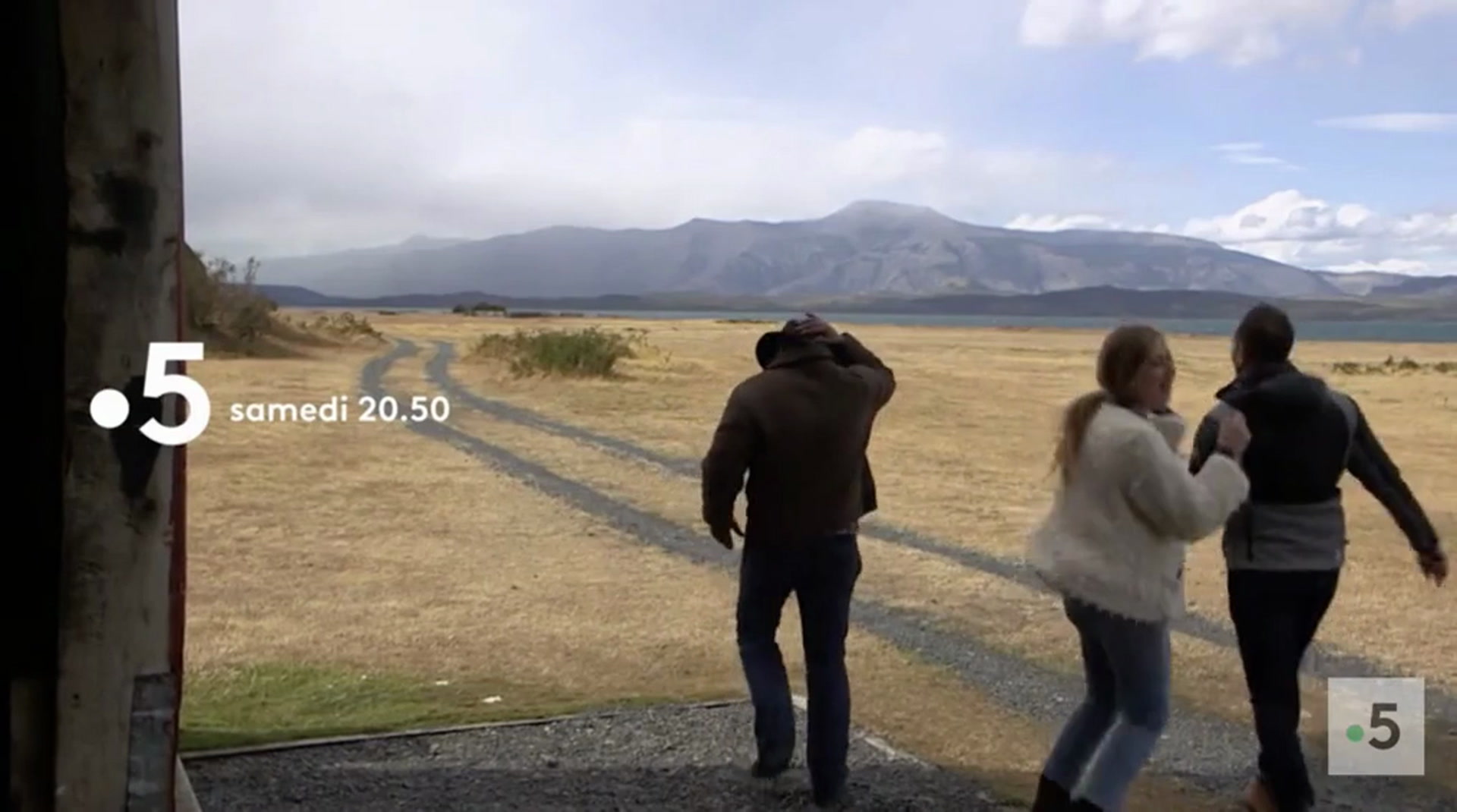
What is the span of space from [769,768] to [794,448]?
129 cm

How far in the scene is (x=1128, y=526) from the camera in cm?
407

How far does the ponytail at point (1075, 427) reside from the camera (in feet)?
13.5

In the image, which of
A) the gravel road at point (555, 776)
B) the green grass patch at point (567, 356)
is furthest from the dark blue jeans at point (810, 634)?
the green grass patch at point (567, 356)

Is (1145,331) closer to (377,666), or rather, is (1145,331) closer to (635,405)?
(377,666)

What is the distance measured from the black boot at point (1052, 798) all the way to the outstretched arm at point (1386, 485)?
1370mm

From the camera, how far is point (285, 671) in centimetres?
742

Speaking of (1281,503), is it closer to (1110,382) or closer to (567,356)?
(1110,382)

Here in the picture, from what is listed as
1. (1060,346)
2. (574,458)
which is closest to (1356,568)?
(574,458)

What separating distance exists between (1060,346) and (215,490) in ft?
187

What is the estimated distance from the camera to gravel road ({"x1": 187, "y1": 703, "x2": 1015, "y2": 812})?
16.8 ft

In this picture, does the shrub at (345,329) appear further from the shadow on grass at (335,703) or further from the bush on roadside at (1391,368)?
the shadow on grass at (335,703)

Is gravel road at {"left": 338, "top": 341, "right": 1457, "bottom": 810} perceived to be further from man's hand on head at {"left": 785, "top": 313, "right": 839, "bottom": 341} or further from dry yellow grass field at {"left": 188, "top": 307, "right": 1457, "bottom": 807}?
man's hand on head at {"left": 785, "top": 313, "right": 839, "bottom": 341}

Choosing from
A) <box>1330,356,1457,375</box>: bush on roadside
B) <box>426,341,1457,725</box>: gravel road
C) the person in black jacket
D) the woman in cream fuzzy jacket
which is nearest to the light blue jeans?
the woman in cream fuzzy jacket

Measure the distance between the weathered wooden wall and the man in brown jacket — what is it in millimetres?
1850
